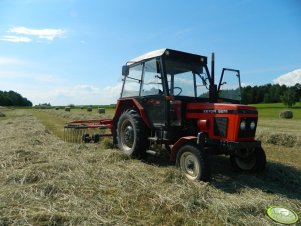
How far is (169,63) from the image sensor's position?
22.4 ft

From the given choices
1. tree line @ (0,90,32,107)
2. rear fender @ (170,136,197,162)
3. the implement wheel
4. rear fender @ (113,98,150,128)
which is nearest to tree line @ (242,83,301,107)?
rear fender @ (113,98,150,128)

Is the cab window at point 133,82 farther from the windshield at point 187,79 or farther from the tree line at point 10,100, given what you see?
the tree line at point 10,100

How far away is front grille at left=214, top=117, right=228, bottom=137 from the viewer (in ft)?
19.5

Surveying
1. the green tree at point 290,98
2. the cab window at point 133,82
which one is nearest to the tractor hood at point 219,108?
the cab window at point 133,82

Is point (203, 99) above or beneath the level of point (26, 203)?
above

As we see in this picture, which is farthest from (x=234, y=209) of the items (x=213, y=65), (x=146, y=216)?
(x=213, y=65)

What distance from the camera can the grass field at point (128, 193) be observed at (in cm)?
407

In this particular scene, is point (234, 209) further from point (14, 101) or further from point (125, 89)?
point (14, 101)

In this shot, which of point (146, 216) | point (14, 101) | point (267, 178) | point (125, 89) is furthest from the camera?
point (14, 101)

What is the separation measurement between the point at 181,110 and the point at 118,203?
2633 millimetres

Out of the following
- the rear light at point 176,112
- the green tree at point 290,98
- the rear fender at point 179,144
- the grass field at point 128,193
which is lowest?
the grass field at point 128,193

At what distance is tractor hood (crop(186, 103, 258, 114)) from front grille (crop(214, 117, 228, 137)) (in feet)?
0.41

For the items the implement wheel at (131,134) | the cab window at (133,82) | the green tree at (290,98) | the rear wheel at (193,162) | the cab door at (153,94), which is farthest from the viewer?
the green tree at (290,98)

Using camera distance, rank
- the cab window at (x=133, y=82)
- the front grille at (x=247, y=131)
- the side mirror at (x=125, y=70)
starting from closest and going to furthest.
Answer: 1. the front grille at (x=247, y=131)
2. the cab window at (x=133, y=82)
3. the side mirror at (x=125, y=70)
